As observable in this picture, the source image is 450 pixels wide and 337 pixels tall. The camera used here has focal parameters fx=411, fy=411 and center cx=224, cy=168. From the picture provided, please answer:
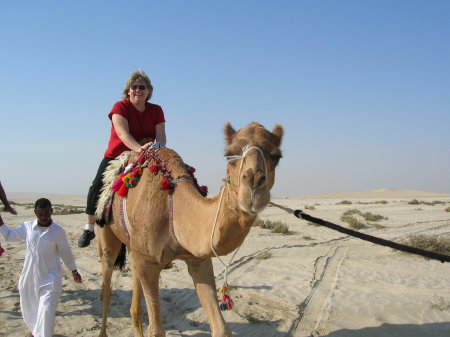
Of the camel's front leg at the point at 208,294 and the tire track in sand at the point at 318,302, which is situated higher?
the camel's front leg at the point at 208,294

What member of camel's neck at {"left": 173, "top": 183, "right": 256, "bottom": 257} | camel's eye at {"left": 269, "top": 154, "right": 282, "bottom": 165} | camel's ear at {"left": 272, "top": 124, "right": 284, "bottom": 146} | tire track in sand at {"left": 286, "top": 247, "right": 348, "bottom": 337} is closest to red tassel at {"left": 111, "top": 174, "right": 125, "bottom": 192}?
camel's neck at {"left": 173, "top": 183, "right": 256, "bottom": 257}

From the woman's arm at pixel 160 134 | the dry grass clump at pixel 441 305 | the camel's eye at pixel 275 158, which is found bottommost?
the dry grass clump at pixel 441 305

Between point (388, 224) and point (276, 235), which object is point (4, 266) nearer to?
point (276, 235)

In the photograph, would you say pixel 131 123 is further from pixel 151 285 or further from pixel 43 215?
pixel 151 285

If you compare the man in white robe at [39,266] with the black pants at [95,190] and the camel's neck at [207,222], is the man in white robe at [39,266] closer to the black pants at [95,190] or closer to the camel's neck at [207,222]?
the black pants at [95,190]

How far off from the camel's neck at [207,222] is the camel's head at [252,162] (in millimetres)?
162

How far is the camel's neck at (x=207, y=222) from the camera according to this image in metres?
2.90

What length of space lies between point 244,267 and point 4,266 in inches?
208

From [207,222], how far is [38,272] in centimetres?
272

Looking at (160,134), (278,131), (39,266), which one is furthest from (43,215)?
(278,131)

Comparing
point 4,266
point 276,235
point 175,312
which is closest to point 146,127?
point 175,312

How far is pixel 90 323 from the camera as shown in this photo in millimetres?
5809

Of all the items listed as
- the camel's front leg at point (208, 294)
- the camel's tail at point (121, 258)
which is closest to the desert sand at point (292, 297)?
the camel's tail at point (121, 258)

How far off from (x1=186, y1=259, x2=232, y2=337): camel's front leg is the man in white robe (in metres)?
1.84
